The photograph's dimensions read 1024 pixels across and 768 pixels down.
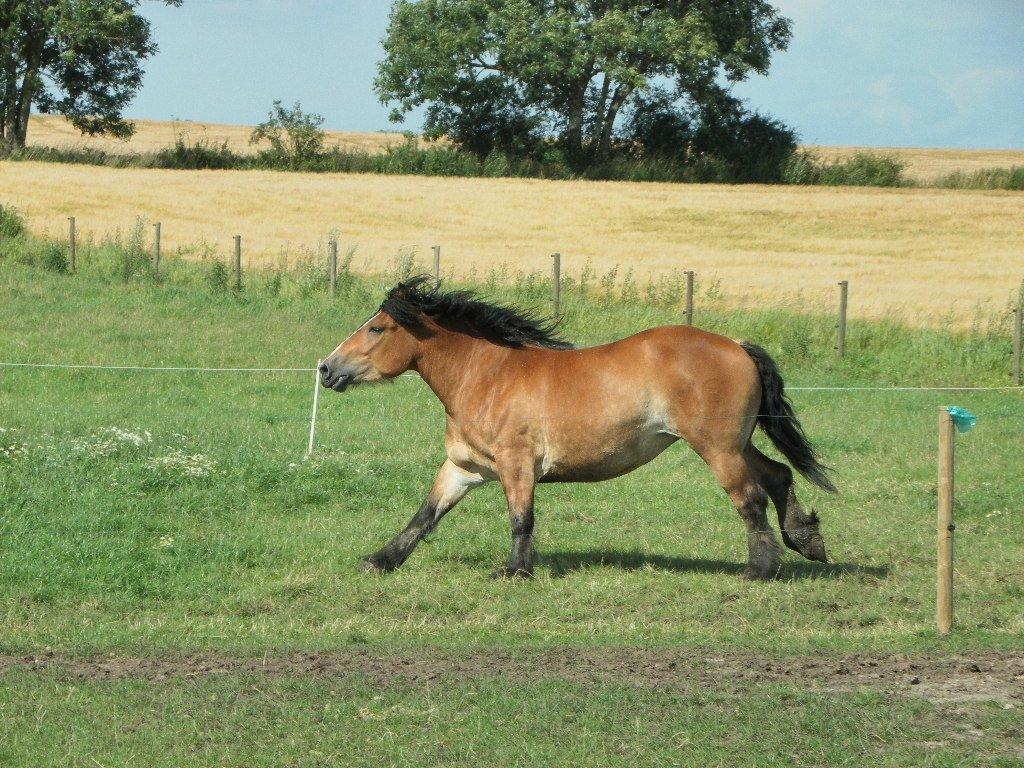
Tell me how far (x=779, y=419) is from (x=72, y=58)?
5421 centimetres

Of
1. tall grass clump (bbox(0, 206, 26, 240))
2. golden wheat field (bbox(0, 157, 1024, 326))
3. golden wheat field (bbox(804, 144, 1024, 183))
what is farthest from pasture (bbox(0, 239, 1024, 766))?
golden wheat field (bbox(804, 144, 1024, 183))

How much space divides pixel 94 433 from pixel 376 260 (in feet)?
69.2

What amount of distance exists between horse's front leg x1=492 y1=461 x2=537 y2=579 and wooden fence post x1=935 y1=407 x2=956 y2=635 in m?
2.89

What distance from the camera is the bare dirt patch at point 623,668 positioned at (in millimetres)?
6891

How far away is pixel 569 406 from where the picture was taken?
31.3 ft

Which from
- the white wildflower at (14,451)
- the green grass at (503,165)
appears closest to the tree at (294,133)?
the green grass at (503,165)

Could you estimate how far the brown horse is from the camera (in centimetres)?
945

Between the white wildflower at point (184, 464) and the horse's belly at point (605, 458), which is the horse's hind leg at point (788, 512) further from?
the white wildflower at point (184, 464)

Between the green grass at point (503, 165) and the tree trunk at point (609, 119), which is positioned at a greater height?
the tree trunk at point (609, 119)

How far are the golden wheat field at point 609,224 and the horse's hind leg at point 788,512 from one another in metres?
18.6

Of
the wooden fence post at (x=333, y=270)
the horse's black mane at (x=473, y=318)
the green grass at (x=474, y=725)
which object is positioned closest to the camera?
the green grass at (x=474, y=725)

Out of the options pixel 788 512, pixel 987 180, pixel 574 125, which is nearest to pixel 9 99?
pixel 574 125

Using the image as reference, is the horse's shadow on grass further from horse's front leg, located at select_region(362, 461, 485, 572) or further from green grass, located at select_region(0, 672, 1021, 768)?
green grass, located at select_region(0, 672, 1021, 768)

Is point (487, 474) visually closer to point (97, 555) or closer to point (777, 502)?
point (777, 502)
